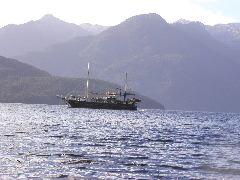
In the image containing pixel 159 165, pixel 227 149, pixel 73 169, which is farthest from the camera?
pixel 227 149

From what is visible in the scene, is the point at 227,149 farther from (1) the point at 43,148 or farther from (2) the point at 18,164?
(2) the point at 18,164

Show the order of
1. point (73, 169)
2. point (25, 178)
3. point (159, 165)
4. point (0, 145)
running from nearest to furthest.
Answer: point (25, 178), point (73, 169), point (159, 165), point (0, 145)

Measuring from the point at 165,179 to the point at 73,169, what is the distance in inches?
266

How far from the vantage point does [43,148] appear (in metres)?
46.8

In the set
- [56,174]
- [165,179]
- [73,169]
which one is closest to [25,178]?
[56,174]

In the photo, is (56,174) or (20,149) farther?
(20,149)

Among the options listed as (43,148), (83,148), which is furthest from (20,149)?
(83,148)

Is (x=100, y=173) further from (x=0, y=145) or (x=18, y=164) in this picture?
(x=0, y=145)

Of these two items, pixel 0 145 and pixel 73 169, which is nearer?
Answer: pixel 73 169

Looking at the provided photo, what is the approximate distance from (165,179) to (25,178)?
9.20 m

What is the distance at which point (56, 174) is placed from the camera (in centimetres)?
3136

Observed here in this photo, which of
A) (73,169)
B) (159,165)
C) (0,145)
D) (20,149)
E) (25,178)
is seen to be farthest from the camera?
(0,145)

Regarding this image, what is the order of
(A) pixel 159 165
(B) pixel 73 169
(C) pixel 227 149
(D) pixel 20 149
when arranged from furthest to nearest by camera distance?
(C) pixel 227 149 → (D) pixel 20 149 → (A) pixel 159 165 → (B) pixel 73 169

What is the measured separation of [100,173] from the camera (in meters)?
32.7
